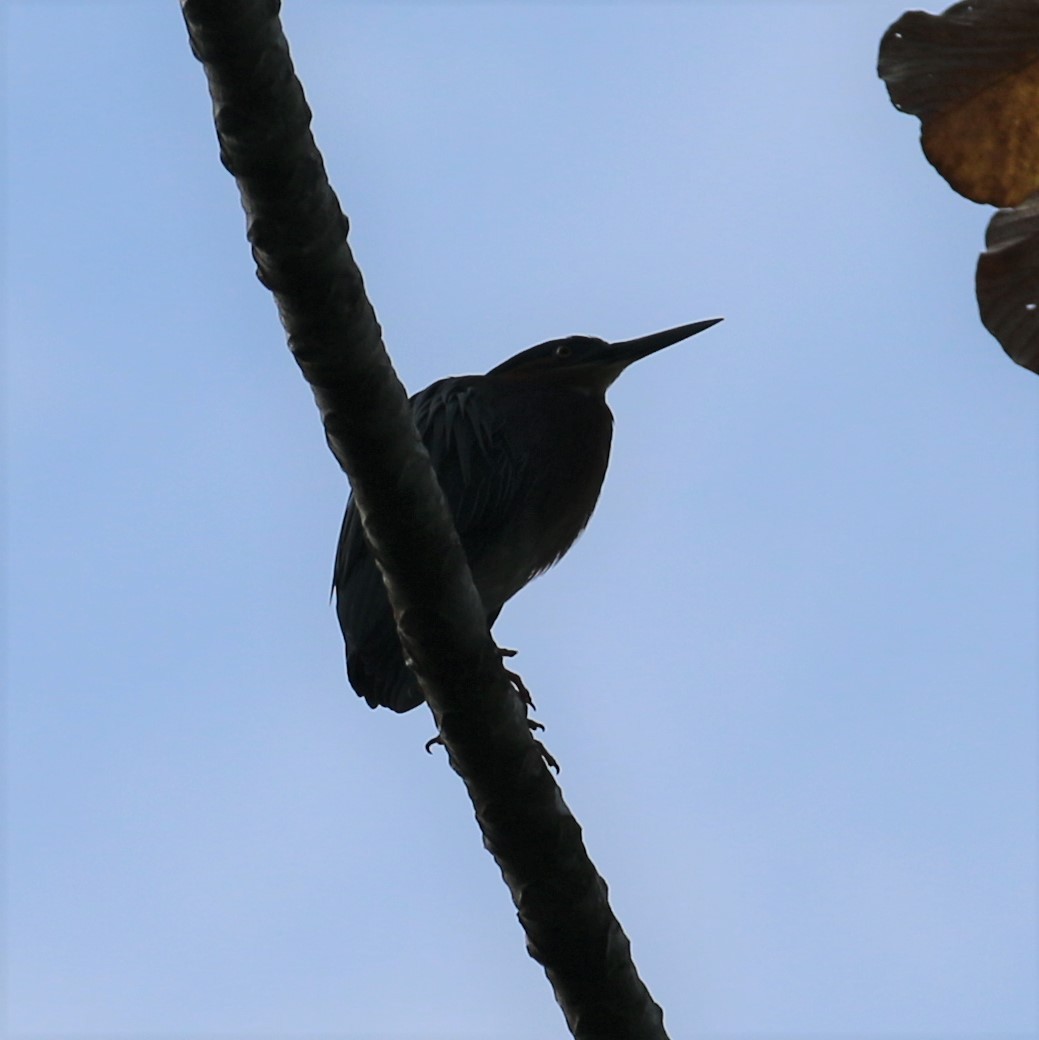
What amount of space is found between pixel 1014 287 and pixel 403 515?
142 centimetres

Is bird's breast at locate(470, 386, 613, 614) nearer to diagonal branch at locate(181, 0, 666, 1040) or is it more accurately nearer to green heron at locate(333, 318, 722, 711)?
green heron at locate(333, 318, 722, 711)

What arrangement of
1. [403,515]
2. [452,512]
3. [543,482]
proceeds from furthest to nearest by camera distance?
[543,482], [452,512], [403,515]

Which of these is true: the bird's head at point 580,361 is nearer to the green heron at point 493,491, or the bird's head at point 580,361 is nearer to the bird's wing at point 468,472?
the green heron at point 493,491

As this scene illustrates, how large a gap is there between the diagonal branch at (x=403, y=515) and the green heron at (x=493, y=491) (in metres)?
1.24

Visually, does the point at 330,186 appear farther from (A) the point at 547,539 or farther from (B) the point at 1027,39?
(A) the point at 547,539

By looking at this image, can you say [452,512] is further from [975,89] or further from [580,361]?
[975,89]

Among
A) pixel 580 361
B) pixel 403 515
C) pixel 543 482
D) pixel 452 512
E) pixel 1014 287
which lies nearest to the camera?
pixel 1014 287

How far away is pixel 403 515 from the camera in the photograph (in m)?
2.54

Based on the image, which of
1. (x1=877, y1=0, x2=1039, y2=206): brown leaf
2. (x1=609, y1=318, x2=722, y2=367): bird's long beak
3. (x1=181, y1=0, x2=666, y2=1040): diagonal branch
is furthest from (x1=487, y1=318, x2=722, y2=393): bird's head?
(x1=877, y1=0, x2=1039, y2=206): brown leaf

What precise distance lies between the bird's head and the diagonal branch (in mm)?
2346

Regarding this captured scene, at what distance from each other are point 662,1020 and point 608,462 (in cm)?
215

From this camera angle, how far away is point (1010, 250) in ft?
4.18

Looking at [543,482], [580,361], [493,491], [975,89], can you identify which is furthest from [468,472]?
[975,89]

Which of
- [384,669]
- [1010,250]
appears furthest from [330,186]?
[384,669]
